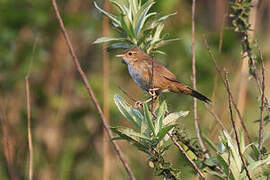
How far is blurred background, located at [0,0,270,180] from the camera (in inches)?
175

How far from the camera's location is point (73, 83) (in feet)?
16.1

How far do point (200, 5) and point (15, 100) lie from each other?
8.25 feet

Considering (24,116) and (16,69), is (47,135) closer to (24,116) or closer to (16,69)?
(24,116)

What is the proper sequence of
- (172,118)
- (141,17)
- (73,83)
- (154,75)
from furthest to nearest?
(73,83) → (154,75) → (141,17) → (172,118)

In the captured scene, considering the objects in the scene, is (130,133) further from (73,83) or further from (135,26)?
(73,83)

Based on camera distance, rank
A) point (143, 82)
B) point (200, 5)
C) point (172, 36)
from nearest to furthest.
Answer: point (143, 82) < point (172, 36) < point (200, 5)

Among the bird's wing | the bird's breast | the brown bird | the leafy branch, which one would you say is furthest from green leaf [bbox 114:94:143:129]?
the bird's wing

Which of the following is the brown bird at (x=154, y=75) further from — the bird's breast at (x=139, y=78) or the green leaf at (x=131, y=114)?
the green leaf at (x=131, y=114)

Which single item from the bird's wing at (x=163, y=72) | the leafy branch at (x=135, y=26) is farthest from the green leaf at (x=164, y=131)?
the bird's wing at (x=163, y=72)

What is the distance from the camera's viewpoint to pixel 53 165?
5039 mm

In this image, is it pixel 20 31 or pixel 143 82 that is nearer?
pixel 143 82

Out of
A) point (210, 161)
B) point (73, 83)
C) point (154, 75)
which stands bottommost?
point (73, 83)

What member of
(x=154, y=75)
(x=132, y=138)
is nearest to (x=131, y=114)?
(x=132, y=138)

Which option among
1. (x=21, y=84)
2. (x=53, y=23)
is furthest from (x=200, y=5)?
(x=21, y=84)
